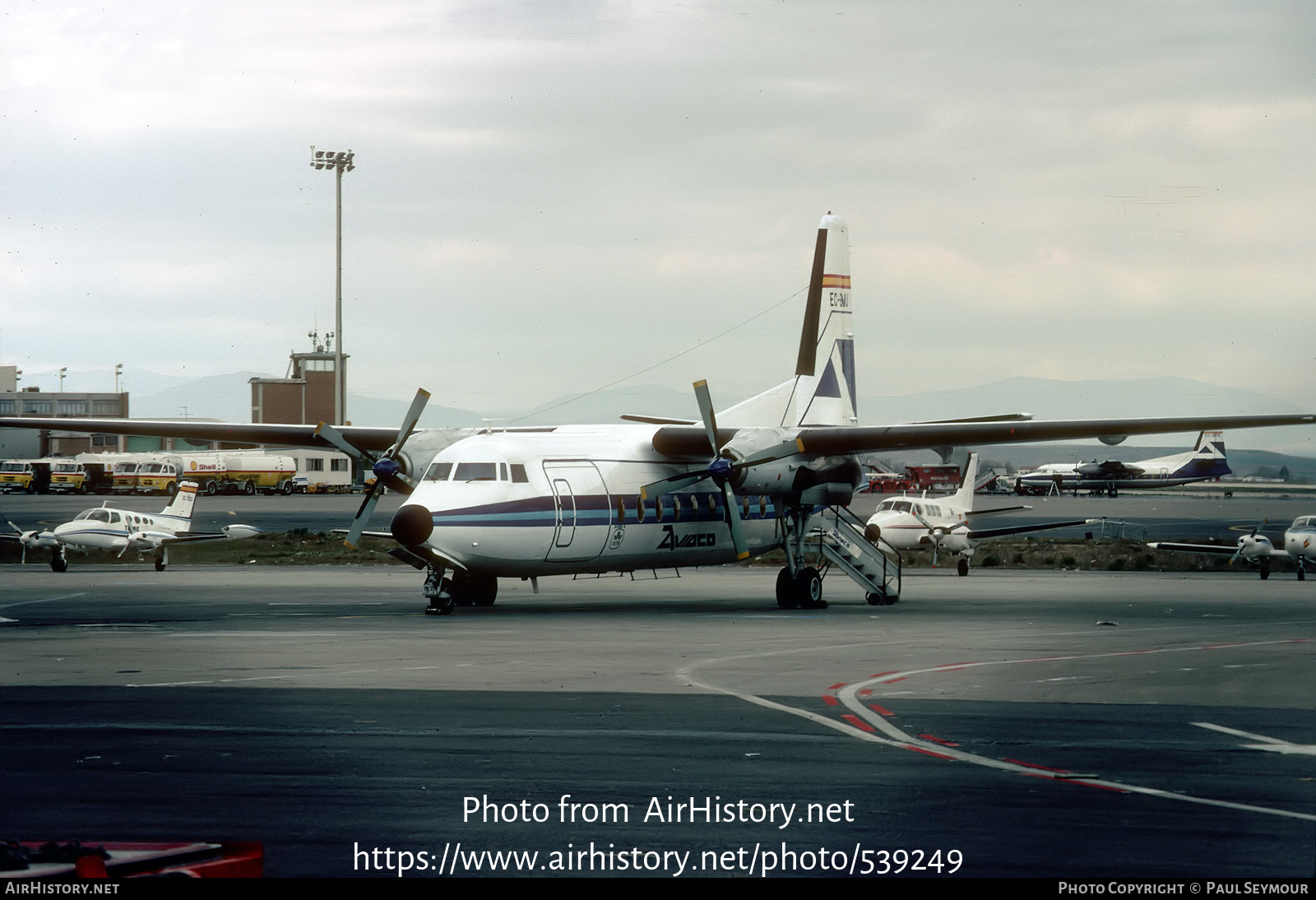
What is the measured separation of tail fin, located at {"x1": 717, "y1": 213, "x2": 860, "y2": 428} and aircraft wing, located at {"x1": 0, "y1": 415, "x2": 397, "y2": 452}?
8914mm

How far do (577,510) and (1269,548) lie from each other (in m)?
25.3

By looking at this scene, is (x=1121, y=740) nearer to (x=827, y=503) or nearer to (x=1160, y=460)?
(x=827, y=503)

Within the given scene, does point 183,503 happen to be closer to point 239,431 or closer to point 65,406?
point 239,431

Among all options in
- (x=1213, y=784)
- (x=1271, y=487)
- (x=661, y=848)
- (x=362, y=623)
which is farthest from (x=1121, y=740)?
(x=1271, y=487)

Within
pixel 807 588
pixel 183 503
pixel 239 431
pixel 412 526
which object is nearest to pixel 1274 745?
pixel 412 526

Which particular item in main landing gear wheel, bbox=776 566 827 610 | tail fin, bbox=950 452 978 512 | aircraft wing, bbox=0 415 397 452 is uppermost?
aircraft wing, bbox=0 415 397 452

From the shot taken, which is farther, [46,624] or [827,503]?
[827,503]

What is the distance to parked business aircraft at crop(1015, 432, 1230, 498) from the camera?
128750 millimetres

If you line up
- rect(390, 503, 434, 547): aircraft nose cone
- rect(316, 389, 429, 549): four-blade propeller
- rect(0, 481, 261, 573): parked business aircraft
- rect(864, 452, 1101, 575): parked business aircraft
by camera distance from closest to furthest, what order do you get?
rect(390, 503, 434, 547): aircraft nose cone
rect(316, 389, 429, 549): four-blade propeller
rect(0, 481, 261, 573): parked business aircraft
rect(864, 452, 1101, 575): parked business aircraft

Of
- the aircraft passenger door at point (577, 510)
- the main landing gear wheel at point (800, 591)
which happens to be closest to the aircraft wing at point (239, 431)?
the aircraft passenger door at point (577, 510)

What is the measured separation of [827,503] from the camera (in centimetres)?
3319

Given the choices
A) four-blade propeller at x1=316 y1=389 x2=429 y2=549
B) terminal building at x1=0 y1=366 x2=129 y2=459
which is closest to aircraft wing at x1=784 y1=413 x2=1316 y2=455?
four-blade propeller at x1=316 y1=389 x2=429 y2=549

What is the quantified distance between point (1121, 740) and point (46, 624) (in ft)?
63.5

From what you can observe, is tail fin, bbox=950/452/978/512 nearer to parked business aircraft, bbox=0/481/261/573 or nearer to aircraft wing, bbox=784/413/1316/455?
aircraft wing, bbox=784/413/1316/455
